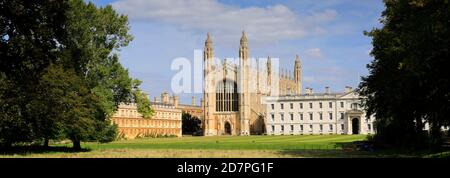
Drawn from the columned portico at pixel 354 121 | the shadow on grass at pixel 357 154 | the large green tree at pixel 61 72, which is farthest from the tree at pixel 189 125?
the shadow on grass at pixel 357 154

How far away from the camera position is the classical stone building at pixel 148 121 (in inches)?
4631

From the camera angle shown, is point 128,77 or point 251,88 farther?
point 251,88

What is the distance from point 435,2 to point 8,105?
24.9 meters

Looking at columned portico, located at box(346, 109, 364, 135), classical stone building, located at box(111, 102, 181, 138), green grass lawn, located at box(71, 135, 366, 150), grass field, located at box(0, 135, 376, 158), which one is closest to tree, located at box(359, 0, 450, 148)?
grass field, located at box(0, 135, 376, 158)

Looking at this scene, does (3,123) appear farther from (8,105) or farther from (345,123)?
(345,123)

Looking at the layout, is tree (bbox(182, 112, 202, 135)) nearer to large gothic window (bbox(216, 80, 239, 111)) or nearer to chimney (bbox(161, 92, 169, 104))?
chimney (bbox(161, 92, 169, 104))

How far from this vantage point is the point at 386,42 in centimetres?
3731

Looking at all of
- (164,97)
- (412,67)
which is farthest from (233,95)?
(412,67)

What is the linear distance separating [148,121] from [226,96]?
60.4 feet

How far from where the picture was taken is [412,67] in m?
28.3

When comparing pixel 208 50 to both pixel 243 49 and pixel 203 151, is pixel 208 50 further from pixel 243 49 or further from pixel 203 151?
pixel 203 151

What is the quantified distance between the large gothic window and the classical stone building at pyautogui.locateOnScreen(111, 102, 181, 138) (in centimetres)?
1363

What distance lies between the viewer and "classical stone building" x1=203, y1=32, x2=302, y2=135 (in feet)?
426
